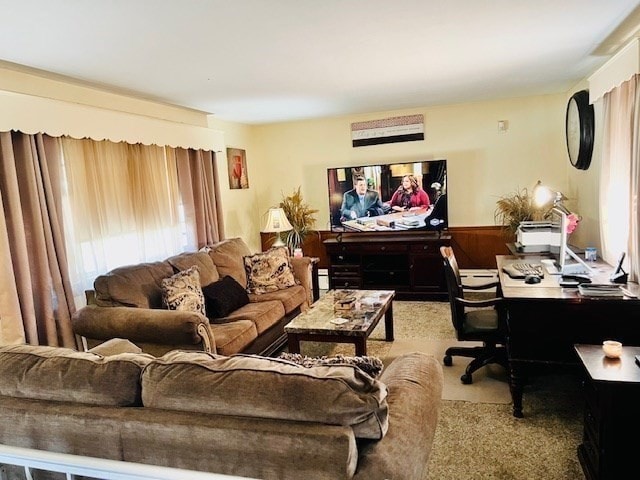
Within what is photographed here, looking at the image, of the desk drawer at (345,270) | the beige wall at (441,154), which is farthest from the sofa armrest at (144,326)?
the desk drawer at (345,270)

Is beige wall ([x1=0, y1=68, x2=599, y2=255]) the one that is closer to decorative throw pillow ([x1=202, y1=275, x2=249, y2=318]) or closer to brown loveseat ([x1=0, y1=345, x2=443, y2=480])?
decorative throw pillow ([x1=202, y1=275, x2=249, y2=318])

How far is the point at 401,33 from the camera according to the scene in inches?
102

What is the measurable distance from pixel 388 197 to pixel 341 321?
8.62 feet

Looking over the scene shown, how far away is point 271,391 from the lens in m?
1.35

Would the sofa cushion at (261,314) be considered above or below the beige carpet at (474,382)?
above

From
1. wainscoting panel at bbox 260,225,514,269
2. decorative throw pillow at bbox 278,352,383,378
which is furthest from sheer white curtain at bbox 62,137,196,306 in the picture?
wainscoting panel at bbox 260,225,514,269

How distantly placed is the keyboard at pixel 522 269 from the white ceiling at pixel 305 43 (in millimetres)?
1565

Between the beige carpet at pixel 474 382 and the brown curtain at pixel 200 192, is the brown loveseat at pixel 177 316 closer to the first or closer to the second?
the brown curtain at pixel 200 192

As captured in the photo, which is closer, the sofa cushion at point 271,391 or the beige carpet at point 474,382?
the sofa cushion at point 271,391

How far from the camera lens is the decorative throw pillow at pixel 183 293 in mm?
3289

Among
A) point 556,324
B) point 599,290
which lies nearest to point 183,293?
point 556,324

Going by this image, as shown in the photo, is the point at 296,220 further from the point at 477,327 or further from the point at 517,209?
the point at 477,327

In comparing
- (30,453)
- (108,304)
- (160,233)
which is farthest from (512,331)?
(160,233)

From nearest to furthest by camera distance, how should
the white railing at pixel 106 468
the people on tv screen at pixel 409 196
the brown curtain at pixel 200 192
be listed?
the white railing at pixel 106 468 → the brown curtain at pixel 200 192 → the people on tv screen at pixel 409 196
